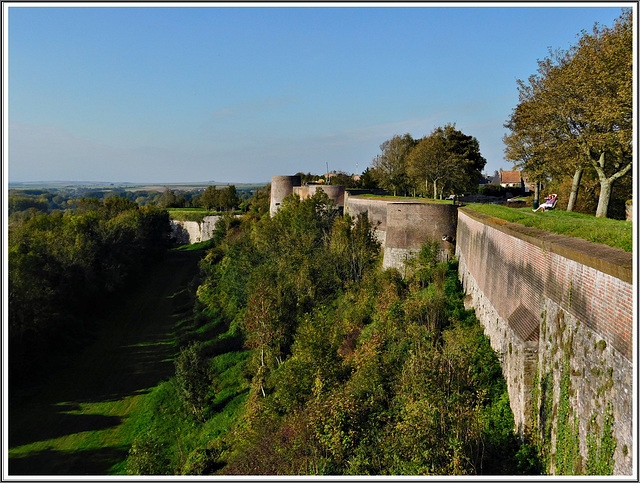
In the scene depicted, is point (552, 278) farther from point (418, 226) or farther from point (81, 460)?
point (81, 460)

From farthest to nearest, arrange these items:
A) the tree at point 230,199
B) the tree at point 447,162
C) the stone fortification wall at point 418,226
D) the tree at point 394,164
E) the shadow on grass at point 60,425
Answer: the tree at point 230,199, the tree at point 394,164, the tree at point 447,162, the stone fortification wall at point 418,226, the shadow on grass at point 60,425

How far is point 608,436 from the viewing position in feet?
19.4

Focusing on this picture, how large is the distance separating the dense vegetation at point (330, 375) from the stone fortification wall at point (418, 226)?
530 millimetres

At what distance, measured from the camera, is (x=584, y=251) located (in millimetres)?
7016

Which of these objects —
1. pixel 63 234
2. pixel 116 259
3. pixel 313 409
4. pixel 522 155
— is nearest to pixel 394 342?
pixel 313 409

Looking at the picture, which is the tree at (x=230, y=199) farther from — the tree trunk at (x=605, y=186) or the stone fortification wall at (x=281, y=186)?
the tree trunk at (x=605, y=186)

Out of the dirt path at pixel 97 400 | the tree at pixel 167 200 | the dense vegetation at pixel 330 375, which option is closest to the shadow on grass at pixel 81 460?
the dirt path at pixel 97 400

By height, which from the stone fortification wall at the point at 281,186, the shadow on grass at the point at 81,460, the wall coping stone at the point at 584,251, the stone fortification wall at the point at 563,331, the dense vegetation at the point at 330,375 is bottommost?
the shadow on grass at the point at 81,460

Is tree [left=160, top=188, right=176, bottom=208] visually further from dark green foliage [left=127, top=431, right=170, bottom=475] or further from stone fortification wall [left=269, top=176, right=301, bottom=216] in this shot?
dark green foliage [left=127, top=431, right=170, bottom=475]

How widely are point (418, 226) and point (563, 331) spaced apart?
14.2 metres

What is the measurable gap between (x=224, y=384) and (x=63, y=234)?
12246mm

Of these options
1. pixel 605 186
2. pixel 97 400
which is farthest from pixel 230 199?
pixel 605 186

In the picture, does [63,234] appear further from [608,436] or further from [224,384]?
[608,436]

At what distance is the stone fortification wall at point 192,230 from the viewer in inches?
2502
